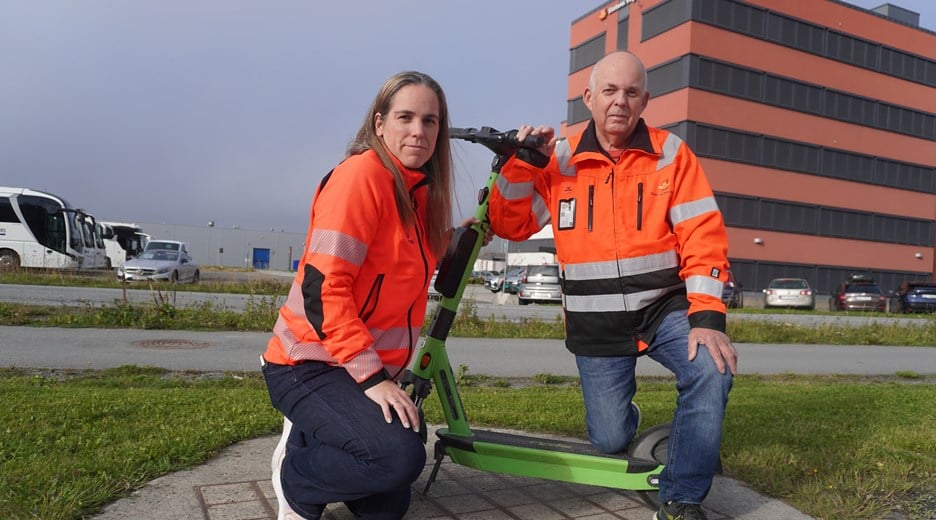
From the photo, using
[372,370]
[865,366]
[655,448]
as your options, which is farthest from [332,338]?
[865,366]

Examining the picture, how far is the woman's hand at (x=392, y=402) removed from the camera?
2590mm

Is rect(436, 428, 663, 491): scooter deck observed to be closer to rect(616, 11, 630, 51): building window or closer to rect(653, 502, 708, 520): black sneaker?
rect(653, 502, 708, 520): black sneaker

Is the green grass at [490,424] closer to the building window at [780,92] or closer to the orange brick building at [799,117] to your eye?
the building window at [780,92]

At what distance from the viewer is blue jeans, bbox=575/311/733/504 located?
294cm

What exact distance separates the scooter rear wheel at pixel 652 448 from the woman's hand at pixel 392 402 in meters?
1.18

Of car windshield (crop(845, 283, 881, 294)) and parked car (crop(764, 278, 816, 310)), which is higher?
car windshield (crop(845, 283, 881, 294))

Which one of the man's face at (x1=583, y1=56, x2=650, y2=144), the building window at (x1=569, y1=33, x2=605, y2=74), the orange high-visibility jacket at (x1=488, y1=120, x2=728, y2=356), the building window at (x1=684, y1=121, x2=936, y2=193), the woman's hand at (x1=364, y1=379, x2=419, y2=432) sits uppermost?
the building window at (x1=569, y1=33, x2=605, y2=74)

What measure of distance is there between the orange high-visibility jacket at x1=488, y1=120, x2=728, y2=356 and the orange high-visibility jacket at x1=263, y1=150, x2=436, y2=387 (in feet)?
2.33

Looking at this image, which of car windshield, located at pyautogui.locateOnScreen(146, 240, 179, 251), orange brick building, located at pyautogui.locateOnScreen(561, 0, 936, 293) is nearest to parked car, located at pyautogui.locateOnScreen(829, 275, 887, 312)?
orange brick building, located at pyautogui.locateOnScreen(561, 0, 936, 293)

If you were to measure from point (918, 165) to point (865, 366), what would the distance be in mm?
43983

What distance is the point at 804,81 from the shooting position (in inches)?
1657

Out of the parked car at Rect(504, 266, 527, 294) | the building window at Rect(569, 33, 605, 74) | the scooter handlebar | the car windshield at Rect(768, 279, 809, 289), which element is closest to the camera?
the scooter handlebar

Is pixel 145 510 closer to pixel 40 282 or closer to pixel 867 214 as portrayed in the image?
pixel 40 282

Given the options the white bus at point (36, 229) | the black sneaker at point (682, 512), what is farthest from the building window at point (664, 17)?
the black sneaker at point (682, 512)
